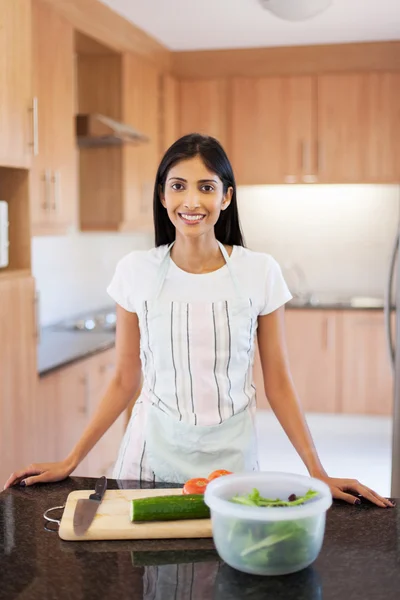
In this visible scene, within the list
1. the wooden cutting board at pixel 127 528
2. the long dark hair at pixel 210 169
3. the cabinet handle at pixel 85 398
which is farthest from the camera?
the cabinet handle at pixel 85 398

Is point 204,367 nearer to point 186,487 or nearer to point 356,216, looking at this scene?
point 186,487

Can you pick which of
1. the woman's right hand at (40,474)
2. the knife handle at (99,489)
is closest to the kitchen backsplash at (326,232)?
the woman's right hand at (40,474)

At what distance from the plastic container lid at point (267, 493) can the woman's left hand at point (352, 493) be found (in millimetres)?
235

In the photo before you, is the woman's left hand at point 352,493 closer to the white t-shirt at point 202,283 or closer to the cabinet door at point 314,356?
the white t-shirt at point 202,283

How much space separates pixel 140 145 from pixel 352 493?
3656 millimetres

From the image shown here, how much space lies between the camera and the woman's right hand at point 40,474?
1.66 metres

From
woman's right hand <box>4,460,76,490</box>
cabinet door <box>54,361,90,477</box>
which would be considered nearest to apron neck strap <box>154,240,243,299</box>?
woman's right hand <box>4,460,76,490</box>

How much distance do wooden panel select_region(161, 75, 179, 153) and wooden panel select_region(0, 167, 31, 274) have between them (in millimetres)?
2393

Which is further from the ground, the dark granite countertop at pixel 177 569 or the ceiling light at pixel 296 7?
the ceiling light at pixel 296 7

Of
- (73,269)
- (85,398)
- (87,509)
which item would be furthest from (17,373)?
(73,269)

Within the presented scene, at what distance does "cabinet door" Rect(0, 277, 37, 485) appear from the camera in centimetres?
289

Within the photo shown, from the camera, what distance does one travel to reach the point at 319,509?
4.04 ft

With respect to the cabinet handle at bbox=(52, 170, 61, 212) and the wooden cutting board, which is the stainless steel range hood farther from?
the wooden cutting board

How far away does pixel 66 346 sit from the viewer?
3973 millimetres
